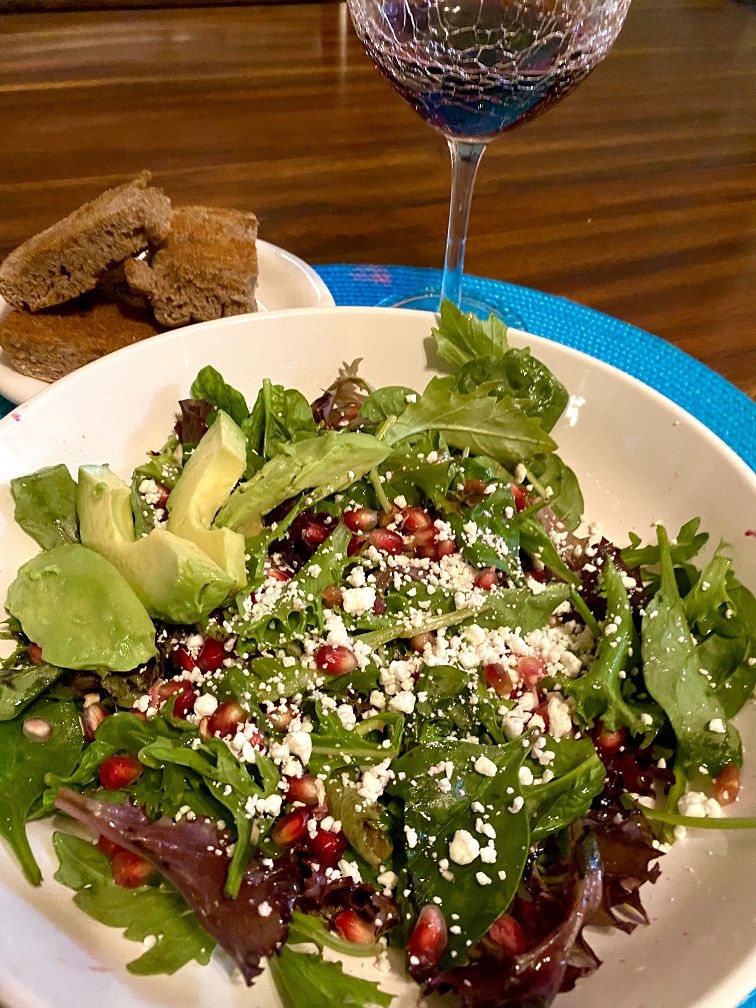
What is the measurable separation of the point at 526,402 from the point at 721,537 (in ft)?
1.58

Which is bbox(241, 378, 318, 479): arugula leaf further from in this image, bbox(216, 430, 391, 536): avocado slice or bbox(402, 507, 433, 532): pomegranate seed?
bbox(402, 507, 433, 532): pomegranate seed

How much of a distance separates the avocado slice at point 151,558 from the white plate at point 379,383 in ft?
0.46

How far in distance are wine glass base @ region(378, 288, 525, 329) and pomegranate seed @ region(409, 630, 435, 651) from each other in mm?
1257

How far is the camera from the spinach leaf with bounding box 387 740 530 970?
1.04 m

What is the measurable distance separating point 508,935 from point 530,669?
1.37 feet

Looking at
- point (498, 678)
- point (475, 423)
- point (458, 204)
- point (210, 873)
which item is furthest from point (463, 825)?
point (458, 204)

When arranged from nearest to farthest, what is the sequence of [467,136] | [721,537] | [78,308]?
1. [721,537]
2. [467,136]
3. [78,308]

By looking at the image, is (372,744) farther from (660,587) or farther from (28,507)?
(28,507)

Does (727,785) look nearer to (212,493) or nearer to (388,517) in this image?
(388,517)

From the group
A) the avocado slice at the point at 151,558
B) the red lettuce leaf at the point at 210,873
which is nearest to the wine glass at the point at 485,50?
the avocado slice at the point at 151,558

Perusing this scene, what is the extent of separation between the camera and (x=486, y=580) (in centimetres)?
140

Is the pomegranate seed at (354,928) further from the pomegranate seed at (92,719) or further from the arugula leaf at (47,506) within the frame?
the arugula leaf at (47,506)

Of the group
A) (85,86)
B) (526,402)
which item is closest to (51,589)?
(526,402)

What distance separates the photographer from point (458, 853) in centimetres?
107
